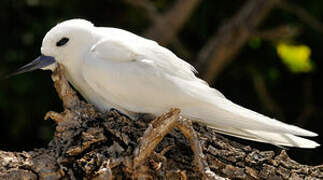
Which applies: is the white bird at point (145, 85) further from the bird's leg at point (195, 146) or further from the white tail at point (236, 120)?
the bird's leg at point (195, 146)

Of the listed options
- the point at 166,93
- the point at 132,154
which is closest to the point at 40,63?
the point at 166,93

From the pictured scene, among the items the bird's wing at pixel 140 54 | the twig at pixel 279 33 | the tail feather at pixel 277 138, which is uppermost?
the bird's wing at pixel 140 54

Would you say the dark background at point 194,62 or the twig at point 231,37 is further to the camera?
the dark background at point 194,62

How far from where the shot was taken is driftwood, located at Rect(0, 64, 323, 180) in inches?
178

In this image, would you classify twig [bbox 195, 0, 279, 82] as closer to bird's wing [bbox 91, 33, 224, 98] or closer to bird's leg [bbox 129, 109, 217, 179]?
bird's wing [bbox 91, 33, 224, 98]

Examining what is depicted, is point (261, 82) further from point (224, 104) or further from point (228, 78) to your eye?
point (224, 104)

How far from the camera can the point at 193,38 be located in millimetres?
9242

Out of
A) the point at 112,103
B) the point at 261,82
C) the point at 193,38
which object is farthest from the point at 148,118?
the point at 193,38

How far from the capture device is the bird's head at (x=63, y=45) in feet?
17.5

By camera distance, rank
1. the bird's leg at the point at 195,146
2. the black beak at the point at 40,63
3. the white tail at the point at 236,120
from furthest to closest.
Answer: the black beak at the point at 40,63 < the white tail at the point at 236,120 < the bird's leg at the point at 195,146

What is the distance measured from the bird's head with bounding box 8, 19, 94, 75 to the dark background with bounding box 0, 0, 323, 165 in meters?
2.85

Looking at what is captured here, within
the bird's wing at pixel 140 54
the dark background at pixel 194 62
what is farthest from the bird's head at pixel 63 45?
the dark background at pixel 194 62

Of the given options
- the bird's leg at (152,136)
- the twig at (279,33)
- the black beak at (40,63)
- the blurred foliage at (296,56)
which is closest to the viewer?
the bird's leg at (152,136)

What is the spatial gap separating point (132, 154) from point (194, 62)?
3.86m
